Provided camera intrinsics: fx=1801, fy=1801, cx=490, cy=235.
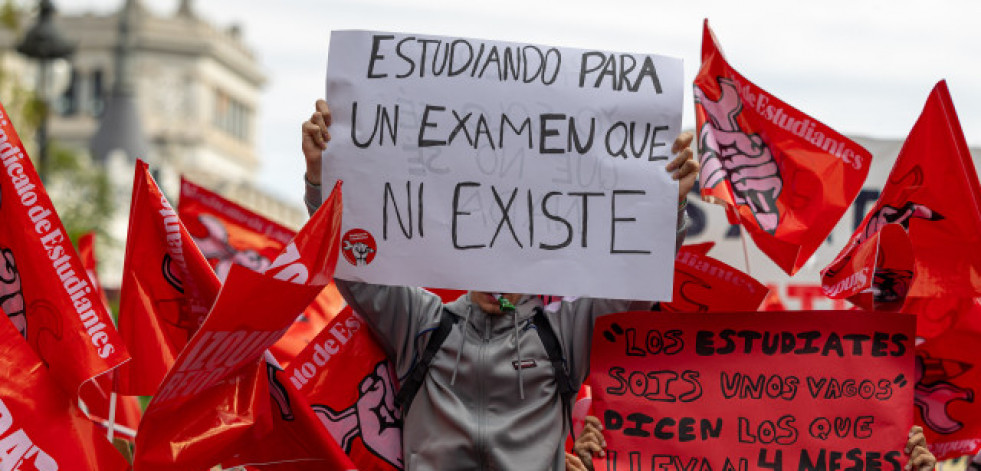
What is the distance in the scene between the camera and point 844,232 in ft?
29.6

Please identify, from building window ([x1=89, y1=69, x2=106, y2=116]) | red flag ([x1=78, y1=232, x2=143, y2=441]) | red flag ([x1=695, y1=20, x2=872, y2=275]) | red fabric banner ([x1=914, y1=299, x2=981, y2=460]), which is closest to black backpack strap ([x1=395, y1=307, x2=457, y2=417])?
red flag ([x1=78, y1=232, x2=143, y2=441])

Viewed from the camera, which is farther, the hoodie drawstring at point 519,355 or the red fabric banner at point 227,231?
the red fabric banner at point 227,231

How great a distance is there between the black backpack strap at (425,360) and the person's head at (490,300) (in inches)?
3.3

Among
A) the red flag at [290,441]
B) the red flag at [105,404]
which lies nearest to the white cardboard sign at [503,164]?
the red flag at [290,441]

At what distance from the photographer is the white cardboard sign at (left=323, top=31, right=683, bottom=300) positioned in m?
4.93

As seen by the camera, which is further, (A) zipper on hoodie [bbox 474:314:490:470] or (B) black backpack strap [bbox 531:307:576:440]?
(B) black backpack strap [bbox 531:307:576:440]

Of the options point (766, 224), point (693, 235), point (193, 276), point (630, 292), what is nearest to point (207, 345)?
point (193, 276)

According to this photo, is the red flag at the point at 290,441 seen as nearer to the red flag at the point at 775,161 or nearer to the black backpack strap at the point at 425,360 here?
the black backpack strap at the point at 425,360

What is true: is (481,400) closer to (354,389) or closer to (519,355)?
(519,355)

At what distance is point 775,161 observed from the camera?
5656 mm

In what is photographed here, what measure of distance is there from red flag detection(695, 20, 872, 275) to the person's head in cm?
83

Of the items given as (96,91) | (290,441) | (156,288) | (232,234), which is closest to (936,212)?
(290,441)

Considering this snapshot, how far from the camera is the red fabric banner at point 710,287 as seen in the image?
5.36 m

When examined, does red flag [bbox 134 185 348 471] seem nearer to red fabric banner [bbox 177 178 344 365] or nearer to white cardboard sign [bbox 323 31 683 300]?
white cardboard sign [bbox 323 31 683 300]
